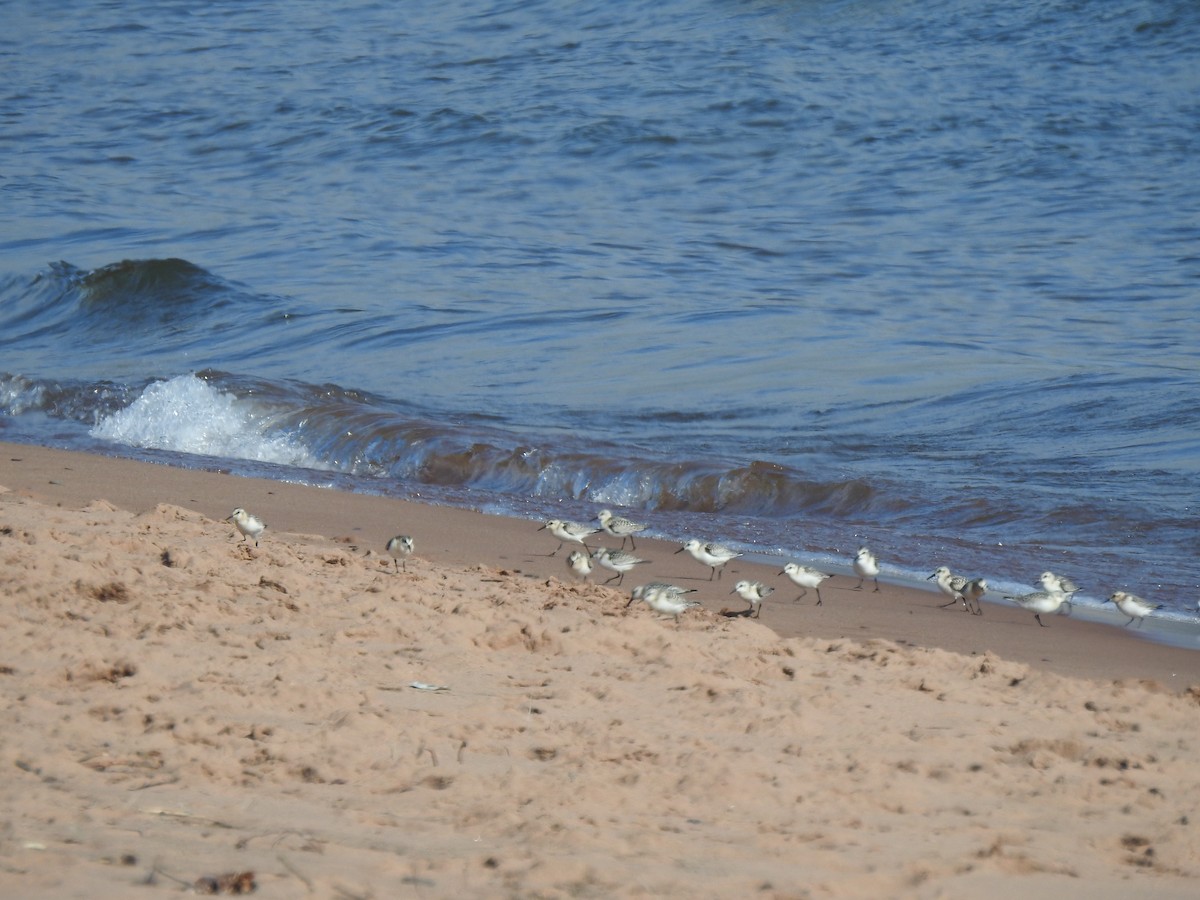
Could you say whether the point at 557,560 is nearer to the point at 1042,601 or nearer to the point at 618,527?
the point at 618,527

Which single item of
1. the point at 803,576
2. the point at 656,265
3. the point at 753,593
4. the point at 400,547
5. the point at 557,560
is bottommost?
the point at 656,265

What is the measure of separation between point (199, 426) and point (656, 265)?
21.3 ft

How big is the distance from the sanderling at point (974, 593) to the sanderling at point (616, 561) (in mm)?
1668

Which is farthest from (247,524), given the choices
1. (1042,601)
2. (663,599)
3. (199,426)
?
(199,426)

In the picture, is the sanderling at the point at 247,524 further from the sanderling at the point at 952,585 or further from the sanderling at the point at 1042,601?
the sanderling at the point at 1042,601

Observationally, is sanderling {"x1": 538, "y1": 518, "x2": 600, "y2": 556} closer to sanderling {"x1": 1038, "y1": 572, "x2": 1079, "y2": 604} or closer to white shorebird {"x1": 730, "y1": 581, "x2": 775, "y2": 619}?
white shorebird {"x1": 730, "y1": 581, "x2": 775, "y2": 619}

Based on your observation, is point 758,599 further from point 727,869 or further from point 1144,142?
point 1144,142

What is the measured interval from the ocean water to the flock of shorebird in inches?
26.1

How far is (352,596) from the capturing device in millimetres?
5617

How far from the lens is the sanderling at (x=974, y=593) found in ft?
21.8

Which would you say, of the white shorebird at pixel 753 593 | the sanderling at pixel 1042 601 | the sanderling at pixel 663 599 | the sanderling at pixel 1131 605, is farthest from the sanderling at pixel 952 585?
the sanderling at pixel 663 599

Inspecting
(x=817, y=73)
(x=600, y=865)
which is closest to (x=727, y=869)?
(x=600, y=865)

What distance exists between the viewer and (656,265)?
16172mm

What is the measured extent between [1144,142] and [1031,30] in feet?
15.2
